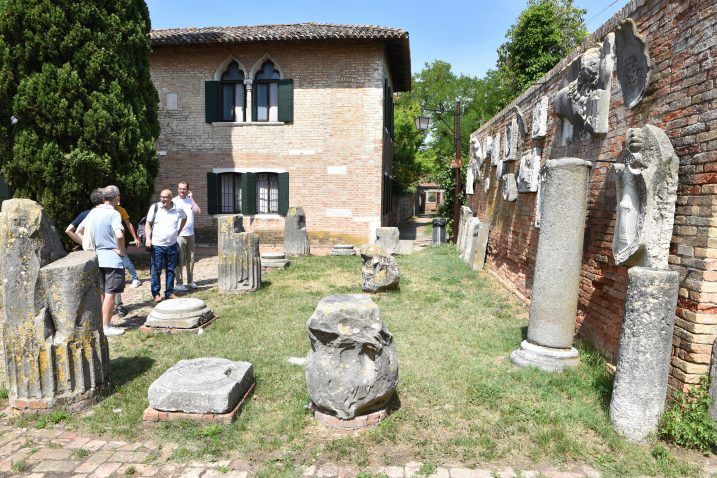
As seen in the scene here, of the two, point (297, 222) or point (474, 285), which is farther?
point (297, 222)

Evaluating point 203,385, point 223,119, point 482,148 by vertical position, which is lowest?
point 203,385

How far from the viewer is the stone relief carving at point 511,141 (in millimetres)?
9055

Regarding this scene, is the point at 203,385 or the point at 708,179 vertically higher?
the point at 708,179

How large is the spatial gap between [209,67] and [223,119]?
1.66 metres

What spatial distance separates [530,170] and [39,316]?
7.07 m

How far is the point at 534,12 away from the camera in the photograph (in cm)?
2228

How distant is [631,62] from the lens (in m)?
4.67

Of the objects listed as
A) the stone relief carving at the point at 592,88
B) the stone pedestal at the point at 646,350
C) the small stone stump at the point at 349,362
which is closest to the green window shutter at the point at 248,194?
the stone relief carving at the point at 592,88

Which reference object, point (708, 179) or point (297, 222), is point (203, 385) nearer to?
point (708, 179)

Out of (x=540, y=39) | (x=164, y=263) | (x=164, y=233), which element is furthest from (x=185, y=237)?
(x=540, y=39)

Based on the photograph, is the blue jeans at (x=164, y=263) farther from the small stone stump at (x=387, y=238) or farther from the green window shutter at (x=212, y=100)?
the green window shutter at (x=212, y=100)

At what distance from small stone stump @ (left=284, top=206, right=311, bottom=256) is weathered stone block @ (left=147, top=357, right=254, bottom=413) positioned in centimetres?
908

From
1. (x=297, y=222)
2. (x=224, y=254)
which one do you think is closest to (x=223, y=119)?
(x=297, y=222)

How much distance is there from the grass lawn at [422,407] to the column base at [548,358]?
0.10m
